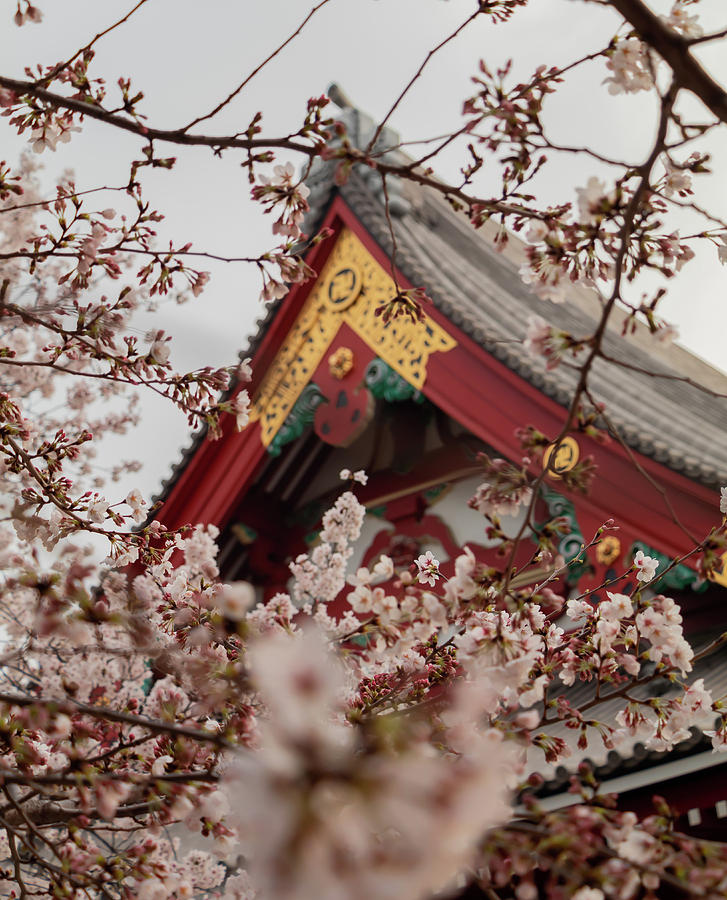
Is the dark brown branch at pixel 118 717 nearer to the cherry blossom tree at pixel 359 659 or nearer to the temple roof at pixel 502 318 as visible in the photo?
the cherry blossom tree at pixel 359 659

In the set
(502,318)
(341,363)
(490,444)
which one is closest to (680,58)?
(490,444)

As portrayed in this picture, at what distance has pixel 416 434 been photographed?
19.5ft

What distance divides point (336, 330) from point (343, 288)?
29 centimetres

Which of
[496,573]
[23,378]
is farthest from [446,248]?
[496,573]

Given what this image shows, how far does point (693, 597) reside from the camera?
14.4ft

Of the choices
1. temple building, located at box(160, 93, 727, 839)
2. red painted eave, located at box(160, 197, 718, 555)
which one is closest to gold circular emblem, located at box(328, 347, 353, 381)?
temple building, located at box(160, 93, 727, 839)

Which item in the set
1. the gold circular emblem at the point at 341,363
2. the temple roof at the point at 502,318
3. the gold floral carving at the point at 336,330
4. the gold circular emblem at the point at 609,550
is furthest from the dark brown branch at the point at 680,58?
the gold circular emblem at the point at 341,363

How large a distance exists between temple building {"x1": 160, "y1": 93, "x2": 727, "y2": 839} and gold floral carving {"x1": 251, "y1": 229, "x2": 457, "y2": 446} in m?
0.01

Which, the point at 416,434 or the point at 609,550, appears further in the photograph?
the point at 416,434

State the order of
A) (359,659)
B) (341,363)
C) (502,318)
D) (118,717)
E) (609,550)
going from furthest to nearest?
(502,318), (341,363), (609,550), (359,659), (118,717)

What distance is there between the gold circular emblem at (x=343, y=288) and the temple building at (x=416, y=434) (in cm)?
1

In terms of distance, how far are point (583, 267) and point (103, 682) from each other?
18.7ft

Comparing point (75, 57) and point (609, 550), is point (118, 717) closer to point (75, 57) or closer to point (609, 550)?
point (75, 57)

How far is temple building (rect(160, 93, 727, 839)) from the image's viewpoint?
431cm
